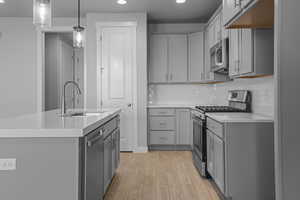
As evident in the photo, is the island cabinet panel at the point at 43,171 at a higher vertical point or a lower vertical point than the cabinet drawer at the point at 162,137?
higher

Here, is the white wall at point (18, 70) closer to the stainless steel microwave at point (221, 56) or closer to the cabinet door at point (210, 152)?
the stainless steel microwave at point (221, 56)

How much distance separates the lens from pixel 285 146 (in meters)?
1.43

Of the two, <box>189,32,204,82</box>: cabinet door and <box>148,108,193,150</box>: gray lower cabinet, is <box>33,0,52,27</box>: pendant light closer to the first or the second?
<box>148,108,193,150</box>: gray lower cabinet

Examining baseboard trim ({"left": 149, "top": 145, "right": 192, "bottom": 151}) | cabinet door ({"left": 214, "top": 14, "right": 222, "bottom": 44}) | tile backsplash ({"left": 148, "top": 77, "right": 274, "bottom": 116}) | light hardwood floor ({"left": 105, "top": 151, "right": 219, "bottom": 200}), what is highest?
cabinet door ({"left": 214, "top": 14, "right": 222, "bottom": 44})

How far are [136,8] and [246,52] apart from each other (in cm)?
260

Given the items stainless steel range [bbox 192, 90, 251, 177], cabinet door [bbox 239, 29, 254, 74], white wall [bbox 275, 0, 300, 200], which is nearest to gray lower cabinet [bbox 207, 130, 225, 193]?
stainless steel range [bbox 192, 90, 251, 177]

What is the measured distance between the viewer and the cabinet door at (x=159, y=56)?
16.9ft

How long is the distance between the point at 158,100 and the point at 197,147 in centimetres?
214

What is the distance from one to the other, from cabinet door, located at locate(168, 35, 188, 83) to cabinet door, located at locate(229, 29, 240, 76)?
204 cm

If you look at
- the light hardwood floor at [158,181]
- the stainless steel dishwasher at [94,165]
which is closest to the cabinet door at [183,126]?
the light hardwood floor at [158,181]

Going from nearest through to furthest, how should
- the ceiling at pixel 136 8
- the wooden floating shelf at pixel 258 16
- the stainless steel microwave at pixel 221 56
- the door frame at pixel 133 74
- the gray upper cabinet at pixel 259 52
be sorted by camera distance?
the wooden floating shelf at pixel 258 16, the gray upper cabinet at pixel 259 52, the stainless steel microwave at pixel 221 56, the ceiling at pixel 136 8, the door frame at pixel 133 74

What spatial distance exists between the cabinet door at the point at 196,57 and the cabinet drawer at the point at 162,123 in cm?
98

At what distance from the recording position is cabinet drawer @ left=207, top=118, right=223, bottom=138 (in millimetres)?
2475

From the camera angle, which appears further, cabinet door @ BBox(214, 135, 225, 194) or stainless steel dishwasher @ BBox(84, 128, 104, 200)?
cabinet door @ BBox(214, 135, 225, 194)
